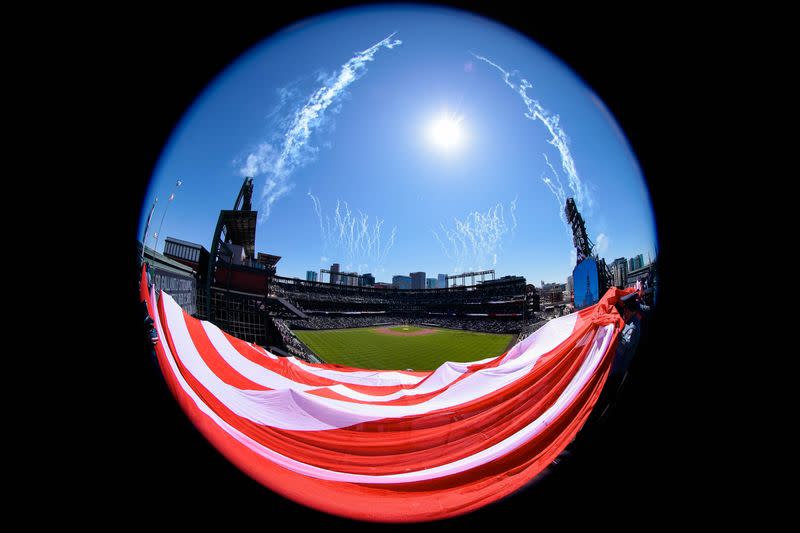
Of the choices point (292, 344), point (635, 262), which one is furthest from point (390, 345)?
point (635, 262)

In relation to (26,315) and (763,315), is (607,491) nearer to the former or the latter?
(763,315)

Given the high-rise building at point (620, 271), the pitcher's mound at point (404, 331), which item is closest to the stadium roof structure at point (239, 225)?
the pitcher's mound at point (404, 331)

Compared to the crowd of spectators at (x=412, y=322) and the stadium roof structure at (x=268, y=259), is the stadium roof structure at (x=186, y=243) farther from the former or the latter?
the crowd of spectators at (x=412, y=322)

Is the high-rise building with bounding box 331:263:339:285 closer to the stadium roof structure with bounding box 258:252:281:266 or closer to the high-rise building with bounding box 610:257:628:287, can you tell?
the stadium roof structure with bounding box 258:252:281:266

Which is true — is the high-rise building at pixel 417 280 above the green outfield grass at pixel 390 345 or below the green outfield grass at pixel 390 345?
above

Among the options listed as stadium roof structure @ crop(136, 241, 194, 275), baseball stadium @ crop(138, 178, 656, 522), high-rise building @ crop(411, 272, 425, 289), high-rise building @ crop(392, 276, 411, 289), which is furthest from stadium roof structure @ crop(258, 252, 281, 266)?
high-rise building @ crop(411, 272, 425, 289)

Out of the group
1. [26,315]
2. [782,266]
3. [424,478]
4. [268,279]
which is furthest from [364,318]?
[782,266]
